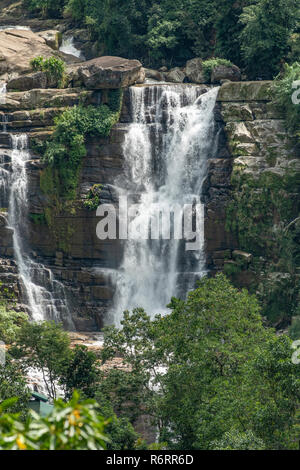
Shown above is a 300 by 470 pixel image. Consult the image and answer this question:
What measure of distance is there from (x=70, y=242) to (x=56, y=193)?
8.43 ft

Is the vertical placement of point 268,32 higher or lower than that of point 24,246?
higher

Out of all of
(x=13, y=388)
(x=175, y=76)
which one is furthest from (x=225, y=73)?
(x=13, y=388)

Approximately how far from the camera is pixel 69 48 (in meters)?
56.5

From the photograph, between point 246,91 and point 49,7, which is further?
point 49,7

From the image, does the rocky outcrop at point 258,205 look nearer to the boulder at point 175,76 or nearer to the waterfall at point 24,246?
the boulder at point 175,76

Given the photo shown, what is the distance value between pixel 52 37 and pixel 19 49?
454cm

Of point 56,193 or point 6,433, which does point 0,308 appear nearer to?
point 56,193

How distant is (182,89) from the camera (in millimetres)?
45562

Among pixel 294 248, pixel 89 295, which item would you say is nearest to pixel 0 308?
pixel 89 295

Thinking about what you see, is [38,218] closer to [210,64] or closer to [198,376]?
[210,64]

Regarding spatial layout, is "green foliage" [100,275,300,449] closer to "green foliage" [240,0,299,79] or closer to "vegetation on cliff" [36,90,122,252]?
"vegetation on cliff" [36,90,122,252]

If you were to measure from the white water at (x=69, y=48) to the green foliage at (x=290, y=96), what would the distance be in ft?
56.0

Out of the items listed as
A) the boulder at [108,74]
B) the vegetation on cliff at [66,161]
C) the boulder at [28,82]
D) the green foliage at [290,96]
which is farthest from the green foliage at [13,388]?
the boulder at [28,82]

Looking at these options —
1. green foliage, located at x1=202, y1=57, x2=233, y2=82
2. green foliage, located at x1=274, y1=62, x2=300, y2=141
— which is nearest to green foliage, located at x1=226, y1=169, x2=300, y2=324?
green foliage, located at x1=274, y1=62, x2=300, y2=141
